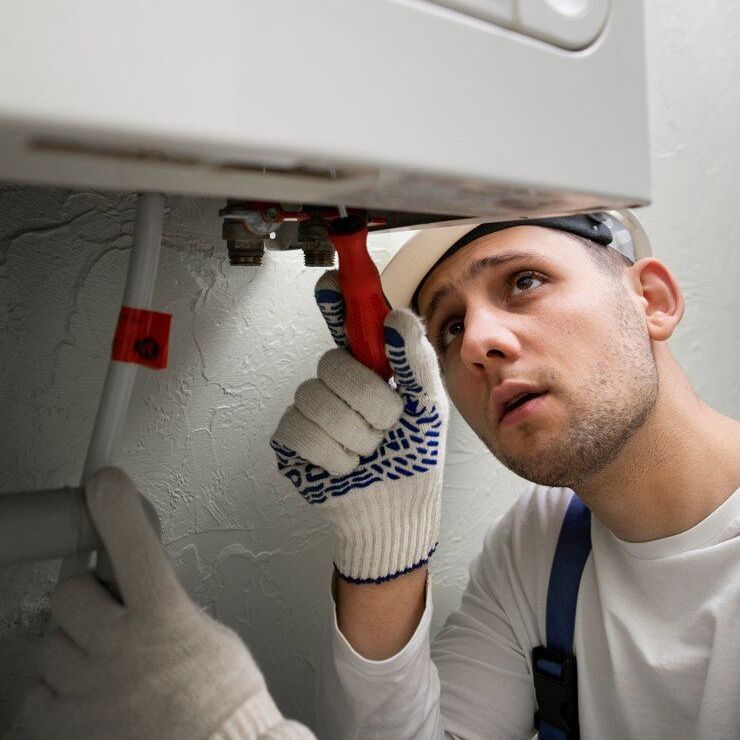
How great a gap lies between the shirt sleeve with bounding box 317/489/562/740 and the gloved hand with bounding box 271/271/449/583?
103mm

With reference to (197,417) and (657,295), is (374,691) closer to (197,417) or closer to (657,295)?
(197,417)

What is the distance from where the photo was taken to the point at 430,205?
35 centimetres

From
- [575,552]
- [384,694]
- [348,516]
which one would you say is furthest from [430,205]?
[575,552]

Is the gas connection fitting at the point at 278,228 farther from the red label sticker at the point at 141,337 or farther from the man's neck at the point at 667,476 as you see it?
the man's neck at the point at 667,476

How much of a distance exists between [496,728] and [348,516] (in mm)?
398

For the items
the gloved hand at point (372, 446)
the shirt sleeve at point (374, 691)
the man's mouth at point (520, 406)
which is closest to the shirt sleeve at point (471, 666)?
the shirt sleeve at point (374, 691)

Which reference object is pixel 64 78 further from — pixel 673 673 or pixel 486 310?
pixel 673 673

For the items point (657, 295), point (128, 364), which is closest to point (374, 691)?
point (128, 364)

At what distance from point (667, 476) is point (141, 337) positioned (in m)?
0.61

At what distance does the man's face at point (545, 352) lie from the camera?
0.67 m

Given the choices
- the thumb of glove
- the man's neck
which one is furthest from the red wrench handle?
the man's neck

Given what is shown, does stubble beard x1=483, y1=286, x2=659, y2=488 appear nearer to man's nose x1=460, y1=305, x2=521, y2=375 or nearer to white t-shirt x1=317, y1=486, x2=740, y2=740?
man's nose x1=460, y1=305, x2=521, y2=375

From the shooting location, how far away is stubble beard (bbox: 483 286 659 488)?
26.4 inches

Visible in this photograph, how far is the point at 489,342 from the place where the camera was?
0.66 meters
